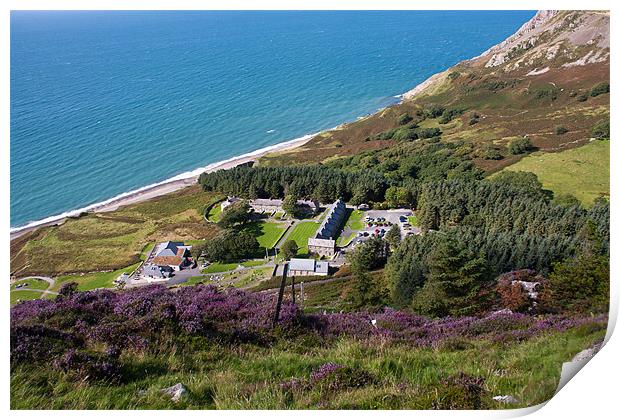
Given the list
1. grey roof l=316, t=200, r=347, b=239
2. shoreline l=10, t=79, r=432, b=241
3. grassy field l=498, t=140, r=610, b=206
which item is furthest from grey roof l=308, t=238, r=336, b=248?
grassy field l=498, t=140, r=610, b=206

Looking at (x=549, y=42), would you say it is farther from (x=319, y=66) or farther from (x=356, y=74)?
(x=319, y=66)


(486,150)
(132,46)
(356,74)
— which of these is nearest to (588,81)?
(486,150)

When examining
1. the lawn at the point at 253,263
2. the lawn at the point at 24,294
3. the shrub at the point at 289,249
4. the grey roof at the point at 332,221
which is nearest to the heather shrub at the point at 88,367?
the lawn at the point at 24,294

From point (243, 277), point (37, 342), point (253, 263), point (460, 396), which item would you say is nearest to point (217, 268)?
point (243, 277)

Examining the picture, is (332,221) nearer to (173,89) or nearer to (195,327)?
(195,327)

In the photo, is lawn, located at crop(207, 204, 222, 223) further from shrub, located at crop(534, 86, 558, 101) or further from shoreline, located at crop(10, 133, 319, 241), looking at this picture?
shrub, located at crop(534, 86, 558, 101)

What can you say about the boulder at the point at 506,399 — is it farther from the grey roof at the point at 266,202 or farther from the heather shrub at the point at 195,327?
the grey roof at the point at 266,202

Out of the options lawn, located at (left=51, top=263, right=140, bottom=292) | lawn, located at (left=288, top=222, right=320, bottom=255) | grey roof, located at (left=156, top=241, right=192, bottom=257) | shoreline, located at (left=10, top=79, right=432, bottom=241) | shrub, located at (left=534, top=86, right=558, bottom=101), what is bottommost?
lawn, located at (left=288, top=222, right=320, bottom=255)
